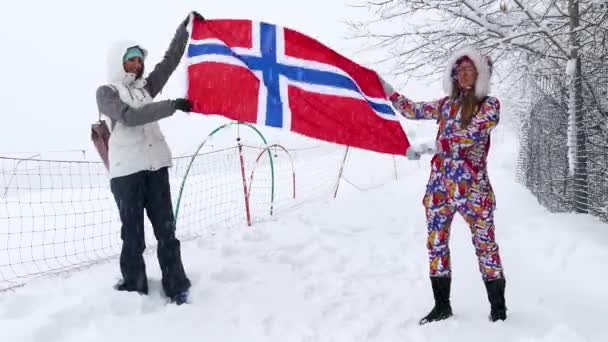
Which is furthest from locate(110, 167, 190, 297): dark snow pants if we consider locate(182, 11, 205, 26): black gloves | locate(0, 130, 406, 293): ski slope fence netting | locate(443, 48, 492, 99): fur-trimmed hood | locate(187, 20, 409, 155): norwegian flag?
locate(443, 48, 492, 99): fur-trimmed hood

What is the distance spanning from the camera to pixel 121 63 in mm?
3451

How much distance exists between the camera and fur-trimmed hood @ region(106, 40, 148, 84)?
3.41 meters

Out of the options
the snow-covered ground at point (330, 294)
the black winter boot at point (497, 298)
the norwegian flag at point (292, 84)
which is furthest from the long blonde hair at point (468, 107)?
the snow-covered ground at point (330, 294)

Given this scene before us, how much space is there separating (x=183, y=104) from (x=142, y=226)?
105 cm

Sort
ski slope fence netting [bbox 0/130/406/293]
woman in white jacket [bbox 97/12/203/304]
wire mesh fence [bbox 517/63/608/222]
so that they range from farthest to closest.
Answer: wire mesh fence [bbox 517/63/608/222] < ski slope fence netting [bbox 0/130/406/293] < woman in white jacket [bbox 97/12/203/304]

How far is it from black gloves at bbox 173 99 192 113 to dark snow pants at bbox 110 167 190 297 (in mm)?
559

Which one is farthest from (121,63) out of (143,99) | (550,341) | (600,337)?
(600,337)

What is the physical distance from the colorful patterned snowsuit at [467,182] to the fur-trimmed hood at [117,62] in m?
2.38

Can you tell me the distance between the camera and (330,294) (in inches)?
160

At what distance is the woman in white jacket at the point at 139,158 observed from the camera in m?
3.33

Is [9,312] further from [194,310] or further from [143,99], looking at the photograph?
[143,99]

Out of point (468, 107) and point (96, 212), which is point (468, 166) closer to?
point (468, 107)

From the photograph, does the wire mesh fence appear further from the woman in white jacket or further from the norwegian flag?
the woman in white jacket

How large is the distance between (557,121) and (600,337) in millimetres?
6918
